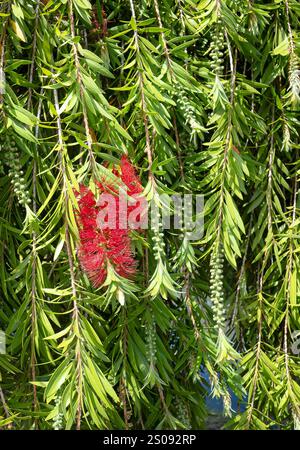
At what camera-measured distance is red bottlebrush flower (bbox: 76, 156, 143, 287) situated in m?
1.13

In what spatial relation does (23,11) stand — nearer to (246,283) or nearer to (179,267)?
(179,267)

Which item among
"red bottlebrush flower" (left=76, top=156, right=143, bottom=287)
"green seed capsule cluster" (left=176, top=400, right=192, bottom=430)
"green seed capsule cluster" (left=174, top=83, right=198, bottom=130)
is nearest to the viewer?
"red bottlebrush flower" (left=76, top=156, right=143, bottom=287)

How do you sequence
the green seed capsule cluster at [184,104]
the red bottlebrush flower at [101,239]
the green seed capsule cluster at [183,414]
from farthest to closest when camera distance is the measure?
the green seed capsule cluster at [183,414]
the green seed capsule cluster at [184,104]
the red bottlebrush flower at [101,239]

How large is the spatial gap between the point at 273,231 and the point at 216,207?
0.22m

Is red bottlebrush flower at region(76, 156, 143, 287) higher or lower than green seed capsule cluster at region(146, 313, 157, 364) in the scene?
higher

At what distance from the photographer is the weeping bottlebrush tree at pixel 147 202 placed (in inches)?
46.9

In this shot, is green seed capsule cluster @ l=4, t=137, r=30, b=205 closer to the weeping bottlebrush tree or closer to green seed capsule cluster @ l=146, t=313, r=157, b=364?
the weeping bottlebrush tree

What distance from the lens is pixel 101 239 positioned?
3.68 ft

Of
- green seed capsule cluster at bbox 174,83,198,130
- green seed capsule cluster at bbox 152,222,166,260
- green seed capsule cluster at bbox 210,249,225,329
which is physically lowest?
green seed capsule cluster at bbox 210,249,225,329

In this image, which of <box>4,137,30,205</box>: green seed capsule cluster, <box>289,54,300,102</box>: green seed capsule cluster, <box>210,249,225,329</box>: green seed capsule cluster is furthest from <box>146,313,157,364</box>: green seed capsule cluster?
<box>289,54,300,102</box>: green seed capsule cluster

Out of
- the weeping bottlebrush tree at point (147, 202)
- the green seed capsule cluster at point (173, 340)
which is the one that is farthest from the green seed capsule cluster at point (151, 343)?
the green seed capsule cluster at point (173, 340)

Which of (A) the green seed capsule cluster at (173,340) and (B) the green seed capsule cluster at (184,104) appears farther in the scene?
(A) the green seed capsule cluster at (173,340)

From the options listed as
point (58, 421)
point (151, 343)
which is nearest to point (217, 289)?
point (151, 343)

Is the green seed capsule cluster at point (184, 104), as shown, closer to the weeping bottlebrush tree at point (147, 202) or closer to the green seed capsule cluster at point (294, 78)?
the weeping bottlebrush tree at point (147, 202)
